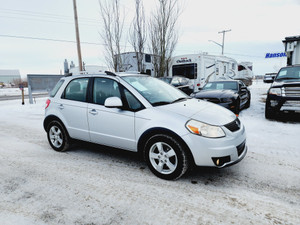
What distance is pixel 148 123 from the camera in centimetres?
305

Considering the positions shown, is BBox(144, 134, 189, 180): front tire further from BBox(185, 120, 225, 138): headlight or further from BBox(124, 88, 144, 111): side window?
BBox(124, 88, 144, 111): side window

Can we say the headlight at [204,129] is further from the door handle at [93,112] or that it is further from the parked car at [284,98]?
the parked car at [284,98]

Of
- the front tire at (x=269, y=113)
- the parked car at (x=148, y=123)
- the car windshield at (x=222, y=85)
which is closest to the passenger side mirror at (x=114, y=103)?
the parked car at (x=148, y=123)

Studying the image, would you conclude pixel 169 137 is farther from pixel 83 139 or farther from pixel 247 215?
pixel 83 139

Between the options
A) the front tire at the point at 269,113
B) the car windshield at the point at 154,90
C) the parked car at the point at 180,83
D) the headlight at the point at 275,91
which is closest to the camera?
the car windshield at the point at 154,90

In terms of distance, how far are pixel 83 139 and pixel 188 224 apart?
2564mm

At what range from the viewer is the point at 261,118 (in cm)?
723

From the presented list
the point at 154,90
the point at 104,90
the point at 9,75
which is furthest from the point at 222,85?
the point at 9,75

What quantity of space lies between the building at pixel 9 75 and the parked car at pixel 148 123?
313 feet

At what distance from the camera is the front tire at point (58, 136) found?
4.22 m

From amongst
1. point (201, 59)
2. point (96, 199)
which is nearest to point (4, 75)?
point (201, 59)

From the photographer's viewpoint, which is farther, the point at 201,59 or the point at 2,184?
the point at 201,59

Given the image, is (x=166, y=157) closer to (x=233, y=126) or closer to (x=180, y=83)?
(x=233, y=126)

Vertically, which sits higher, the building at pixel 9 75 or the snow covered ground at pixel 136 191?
the building at pixel 9 75
